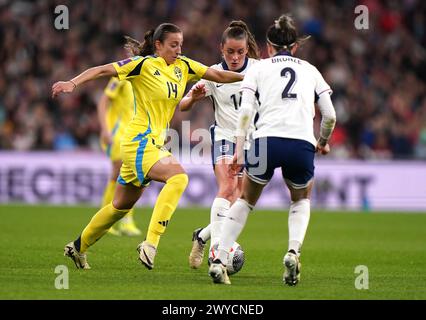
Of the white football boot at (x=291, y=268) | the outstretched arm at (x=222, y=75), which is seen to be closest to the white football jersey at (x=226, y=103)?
the outstretched arm at (x=222, y=75)

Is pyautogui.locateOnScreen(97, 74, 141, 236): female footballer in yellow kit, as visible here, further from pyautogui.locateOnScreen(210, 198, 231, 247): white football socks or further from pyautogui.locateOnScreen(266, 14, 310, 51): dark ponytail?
pyautogui.locateOnScreen(266, 14, 310, 51): dark ponytail

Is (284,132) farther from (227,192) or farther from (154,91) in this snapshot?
(227,192)

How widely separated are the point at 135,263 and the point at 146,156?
4.62ft

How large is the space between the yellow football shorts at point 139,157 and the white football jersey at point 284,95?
120 centimetres

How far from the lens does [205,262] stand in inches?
384

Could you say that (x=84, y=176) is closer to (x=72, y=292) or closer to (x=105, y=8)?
(x=105, y=8)

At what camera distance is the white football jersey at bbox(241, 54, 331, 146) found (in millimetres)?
7496

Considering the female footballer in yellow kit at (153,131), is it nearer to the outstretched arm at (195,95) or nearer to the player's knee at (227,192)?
the outstretched arm at (195,95)

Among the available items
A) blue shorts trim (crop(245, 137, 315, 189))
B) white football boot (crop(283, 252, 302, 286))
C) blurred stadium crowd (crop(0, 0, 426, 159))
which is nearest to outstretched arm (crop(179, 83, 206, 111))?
blue shorts trim (crop(245, 137, 315, 189))

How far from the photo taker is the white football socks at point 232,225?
7.74 metres

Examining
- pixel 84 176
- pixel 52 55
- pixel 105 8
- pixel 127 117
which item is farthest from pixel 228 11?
pixel 127 117

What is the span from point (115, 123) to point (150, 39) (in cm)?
464

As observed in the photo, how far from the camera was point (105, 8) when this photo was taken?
75.5ft

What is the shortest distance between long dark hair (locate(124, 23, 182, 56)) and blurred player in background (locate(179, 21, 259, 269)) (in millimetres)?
601
